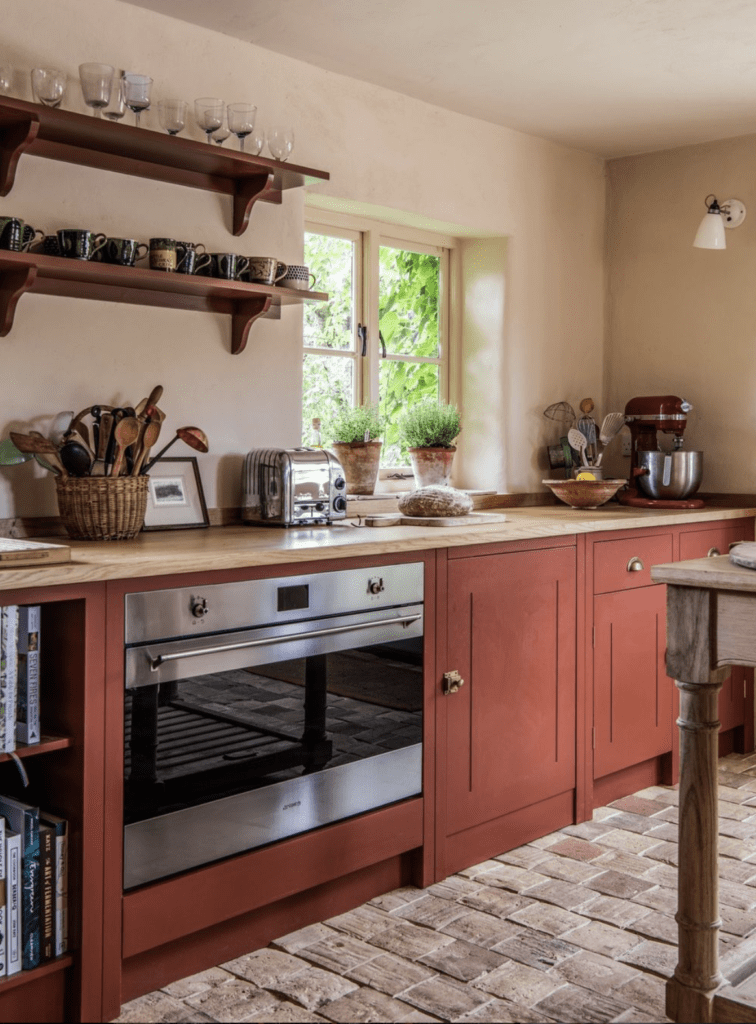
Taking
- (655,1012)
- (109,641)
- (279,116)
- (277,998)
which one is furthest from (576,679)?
(279,116)

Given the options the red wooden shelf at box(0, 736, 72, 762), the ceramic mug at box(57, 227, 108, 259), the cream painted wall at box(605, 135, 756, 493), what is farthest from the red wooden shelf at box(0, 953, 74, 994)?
the cream painted wall at box(605, 135, 756, 493)

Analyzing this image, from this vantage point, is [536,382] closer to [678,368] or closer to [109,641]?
[678,368]

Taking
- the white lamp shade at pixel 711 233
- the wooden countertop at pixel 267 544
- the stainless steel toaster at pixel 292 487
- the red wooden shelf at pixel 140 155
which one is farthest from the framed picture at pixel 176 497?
the white lamp shade at pixel 711 233

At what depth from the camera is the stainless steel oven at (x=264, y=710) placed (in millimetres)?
2150

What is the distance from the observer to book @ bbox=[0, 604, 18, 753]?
195 centimetres

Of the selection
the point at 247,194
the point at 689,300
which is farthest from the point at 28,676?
the point at 689,300

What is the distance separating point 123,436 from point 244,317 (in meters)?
0.65

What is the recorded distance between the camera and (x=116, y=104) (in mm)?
2607

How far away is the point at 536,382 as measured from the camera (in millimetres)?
4246

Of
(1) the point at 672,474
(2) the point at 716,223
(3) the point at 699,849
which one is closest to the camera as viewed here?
(3) the point at 699,849

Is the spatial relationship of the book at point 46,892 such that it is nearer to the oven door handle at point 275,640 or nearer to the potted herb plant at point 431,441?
the oven door handle at point 275,640

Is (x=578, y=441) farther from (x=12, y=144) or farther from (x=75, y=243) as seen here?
(x=12, y=144)

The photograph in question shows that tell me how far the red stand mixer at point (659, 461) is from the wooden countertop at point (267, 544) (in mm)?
364

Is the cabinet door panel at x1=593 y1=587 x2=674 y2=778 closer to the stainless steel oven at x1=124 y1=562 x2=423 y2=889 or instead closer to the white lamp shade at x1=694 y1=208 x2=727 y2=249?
the stainless steel oven at x1=124 y1=562 x2=423 y2=889
